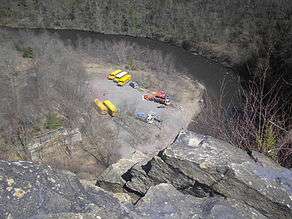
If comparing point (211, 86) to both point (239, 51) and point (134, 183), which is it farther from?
point (134, 183)

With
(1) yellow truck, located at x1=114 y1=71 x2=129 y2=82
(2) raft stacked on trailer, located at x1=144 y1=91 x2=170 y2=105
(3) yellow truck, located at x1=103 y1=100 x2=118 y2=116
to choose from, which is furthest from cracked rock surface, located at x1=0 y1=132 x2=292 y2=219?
(1) yellow truck, located at x1=114 y1=71 x2=129 y2=82

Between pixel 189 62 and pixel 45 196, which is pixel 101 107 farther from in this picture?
pixel 45 196

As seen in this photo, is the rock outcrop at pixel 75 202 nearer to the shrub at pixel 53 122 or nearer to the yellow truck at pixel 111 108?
the shrub at pixel 53 122

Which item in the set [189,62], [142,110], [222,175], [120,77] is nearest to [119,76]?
[120,77]

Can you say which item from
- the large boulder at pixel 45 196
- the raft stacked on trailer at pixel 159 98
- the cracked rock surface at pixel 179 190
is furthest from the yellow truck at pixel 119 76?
the large boulder at pixel 45 196

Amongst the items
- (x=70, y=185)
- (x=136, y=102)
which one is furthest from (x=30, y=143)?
(x=70, y=185)
